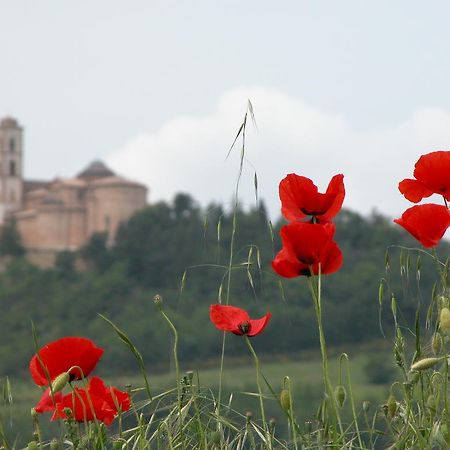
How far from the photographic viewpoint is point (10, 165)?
282ft

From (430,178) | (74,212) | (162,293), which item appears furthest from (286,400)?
(74,212)

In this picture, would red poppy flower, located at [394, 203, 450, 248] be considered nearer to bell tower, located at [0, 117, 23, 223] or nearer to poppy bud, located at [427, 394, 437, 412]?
poppy bud, located at [427, 394, 437, 412]

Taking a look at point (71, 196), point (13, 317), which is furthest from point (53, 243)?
point (13, 317)

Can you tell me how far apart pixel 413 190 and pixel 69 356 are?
547 mm

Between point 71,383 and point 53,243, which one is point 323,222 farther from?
point 53,243

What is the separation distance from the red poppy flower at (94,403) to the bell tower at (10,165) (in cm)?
7976

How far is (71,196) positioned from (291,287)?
24.7 metres

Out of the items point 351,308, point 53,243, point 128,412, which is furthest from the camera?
point 53,243

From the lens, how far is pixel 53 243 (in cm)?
7769

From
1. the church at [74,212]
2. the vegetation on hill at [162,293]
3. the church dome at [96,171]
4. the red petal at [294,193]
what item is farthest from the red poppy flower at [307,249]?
the church dome at [96,171]

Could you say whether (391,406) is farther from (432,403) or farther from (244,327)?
(244,327)

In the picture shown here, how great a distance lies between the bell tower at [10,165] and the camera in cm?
8362

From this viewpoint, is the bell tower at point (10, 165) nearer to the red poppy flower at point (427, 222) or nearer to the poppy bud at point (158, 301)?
the red poppy flower at point (427, 222)

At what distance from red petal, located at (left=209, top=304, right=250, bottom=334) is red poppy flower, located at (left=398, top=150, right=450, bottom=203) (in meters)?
0.32
